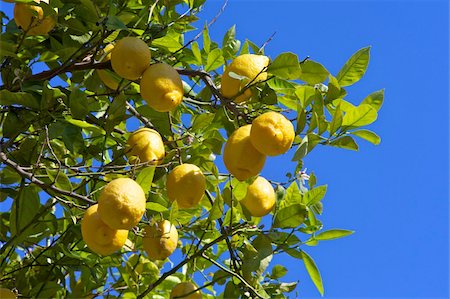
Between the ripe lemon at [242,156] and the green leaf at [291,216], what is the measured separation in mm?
230

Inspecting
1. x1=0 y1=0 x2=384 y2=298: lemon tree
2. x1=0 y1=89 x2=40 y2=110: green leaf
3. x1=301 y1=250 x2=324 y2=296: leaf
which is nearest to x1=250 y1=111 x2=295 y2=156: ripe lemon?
x1=0 y1=0 x2=384 y2=298: lemon tree

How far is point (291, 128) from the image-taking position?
132cm

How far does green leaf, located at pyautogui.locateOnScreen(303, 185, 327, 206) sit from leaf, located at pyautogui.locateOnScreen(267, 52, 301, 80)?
0.34 meters

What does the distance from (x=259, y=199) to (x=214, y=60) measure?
36 cm

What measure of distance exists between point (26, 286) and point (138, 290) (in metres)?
0.31

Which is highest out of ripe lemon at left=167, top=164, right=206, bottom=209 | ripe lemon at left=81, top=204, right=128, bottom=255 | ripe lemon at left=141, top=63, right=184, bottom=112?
ripe lemon at left=141, top=63, right=184, bottom=112

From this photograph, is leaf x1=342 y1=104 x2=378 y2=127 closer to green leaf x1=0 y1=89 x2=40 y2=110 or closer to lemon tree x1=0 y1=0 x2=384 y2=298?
lemon tree x1=0 y1=0 x2=384 y2=298

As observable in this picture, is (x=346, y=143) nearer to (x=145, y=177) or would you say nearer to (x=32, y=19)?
(x=145, y=177)

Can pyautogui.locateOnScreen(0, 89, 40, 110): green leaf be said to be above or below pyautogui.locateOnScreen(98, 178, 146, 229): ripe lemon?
above

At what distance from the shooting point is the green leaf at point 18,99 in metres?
1.50

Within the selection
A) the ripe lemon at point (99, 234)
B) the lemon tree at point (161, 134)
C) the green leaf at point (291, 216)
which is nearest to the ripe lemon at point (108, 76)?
the lemon tree at point (161, 134)

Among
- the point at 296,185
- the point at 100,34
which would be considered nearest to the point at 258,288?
the point at 296,185

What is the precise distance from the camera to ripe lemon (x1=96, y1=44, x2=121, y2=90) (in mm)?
1619

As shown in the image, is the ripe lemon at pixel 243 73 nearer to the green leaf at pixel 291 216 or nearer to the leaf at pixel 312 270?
the green leaf at pixel 291 216
